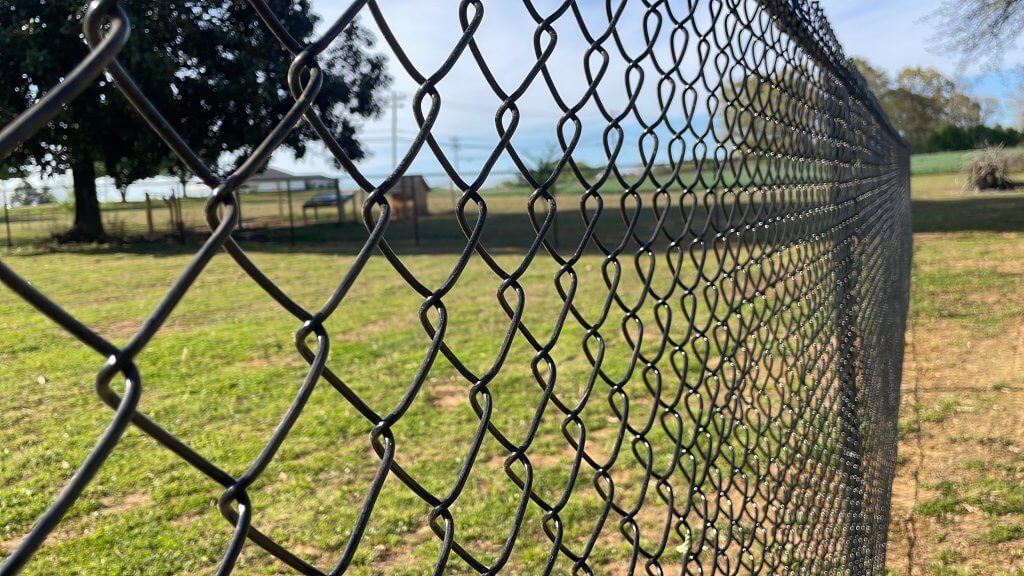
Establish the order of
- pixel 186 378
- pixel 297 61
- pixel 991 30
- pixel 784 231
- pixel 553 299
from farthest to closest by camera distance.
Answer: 1. pixel 991 30
2. pixel 553 299
3. pixel 186 378
4. pixel 784 231
5. pixel 297 61

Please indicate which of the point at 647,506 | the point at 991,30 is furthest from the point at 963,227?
the point at 647,506

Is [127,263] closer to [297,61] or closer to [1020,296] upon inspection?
[1020,296]

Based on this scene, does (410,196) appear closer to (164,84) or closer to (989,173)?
(164,84)

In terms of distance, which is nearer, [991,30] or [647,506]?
[647,506]

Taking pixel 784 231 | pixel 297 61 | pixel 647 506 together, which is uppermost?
pixel 297 61

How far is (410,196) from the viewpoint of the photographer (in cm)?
2306

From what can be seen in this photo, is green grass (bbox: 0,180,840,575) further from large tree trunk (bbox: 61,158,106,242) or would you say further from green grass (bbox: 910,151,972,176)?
green grass (bbox: 910,151,972,176)

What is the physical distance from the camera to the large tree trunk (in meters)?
19.5

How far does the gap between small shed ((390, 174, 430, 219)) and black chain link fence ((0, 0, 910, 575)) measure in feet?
55.6

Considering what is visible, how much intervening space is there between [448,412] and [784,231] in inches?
119

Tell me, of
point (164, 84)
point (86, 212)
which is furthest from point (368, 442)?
point (86, 212)

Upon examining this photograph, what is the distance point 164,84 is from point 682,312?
1481 cm

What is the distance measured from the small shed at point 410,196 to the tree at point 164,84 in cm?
260

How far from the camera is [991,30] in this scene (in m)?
16.4
